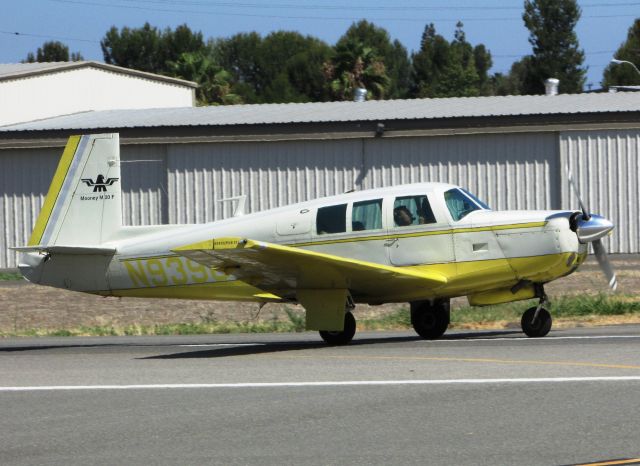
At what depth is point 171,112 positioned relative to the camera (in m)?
39.5

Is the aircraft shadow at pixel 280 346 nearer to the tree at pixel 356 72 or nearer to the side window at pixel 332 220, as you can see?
the side window at pixel 332 220

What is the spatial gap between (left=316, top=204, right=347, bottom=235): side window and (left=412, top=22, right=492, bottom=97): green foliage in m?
87.3

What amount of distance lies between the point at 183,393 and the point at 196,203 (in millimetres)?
23564

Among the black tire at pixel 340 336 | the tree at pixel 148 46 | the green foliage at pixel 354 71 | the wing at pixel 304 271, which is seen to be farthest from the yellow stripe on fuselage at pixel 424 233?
the tree at pixel 148 46

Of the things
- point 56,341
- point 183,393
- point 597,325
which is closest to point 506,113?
point 597,325

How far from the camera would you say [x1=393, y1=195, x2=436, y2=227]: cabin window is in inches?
618

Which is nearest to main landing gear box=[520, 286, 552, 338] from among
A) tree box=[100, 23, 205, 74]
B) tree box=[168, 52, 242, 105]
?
tree box=[168, 52, 242, 105]

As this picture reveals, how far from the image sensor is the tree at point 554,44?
101688 millimetres

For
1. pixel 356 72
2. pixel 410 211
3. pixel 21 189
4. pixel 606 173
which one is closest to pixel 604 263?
pixel 410 211

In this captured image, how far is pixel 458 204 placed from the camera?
51.8ft

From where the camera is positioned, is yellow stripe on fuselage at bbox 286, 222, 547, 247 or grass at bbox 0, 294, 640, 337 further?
grass at bbox 0, 294, 640, 337

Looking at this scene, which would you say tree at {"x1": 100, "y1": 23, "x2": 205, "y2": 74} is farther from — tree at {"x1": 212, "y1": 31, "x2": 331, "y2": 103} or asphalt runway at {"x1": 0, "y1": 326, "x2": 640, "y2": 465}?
asphalt runway at {"x1": 0, "y1": 326, "x2": 640, "y2": 465}

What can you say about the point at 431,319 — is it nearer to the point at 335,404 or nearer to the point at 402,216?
the point at 402,216

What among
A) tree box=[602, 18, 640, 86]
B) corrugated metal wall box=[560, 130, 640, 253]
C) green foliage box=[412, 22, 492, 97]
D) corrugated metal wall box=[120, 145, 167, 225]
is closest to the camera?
corrugated metal wall box=[560, 130, 640, 253]
